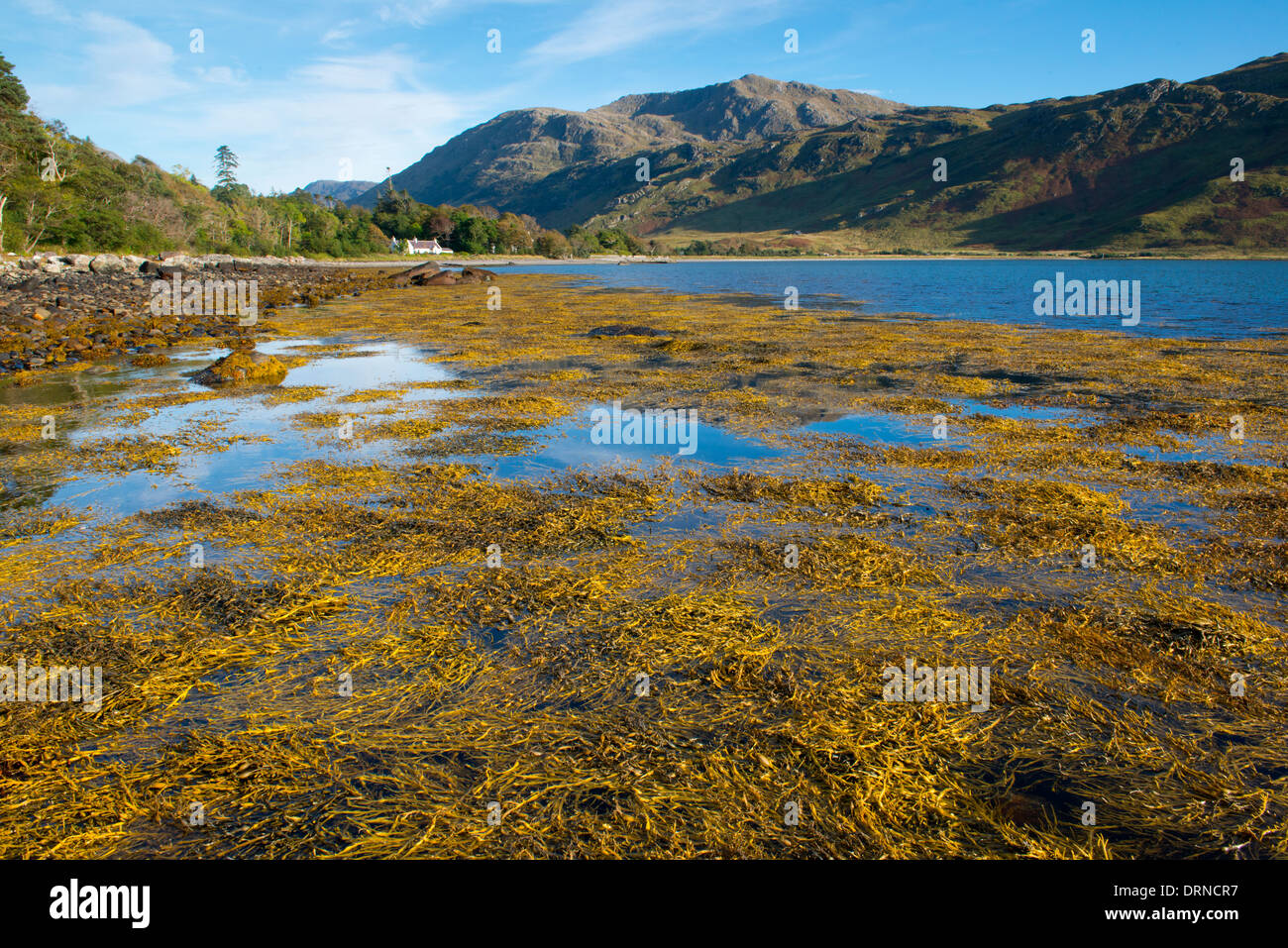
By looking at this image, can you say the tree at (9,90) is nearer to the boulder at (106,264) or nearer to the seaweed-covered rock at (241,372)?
the boulder at (106,264)

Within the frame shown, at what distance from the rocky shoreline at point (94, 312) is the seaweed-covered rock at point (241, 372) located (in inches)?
194

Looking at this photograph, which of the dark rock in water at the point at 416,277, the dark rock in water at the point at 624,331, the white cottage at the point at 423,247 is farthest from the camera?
the white cottage at the point at 423,247

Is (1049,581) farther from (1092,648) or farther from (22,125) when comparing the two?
(22,125)

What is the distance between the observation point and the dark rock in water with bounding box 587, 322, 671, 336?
25719mm

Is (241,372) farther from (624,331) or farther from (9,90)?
(9,90)

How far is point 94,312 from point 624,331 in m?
21.8

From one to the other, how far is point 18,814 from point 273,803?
1.34 m

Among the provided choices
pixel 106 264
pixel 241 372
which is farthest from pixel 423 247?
pixel 241 372

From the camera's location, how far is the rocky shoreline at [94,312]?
19859 millimetres

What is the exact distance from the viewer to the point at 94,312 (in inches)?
1070

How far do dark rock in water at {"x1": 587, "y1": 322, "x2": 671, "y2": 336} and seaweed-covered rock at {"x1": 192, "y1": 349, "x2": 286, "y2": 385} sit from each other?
11.8 meters

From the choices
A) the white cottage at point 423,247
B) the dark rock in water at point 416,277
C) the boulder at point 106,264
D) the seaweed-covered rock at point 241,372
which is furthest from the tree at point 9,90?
the white cottage at point 423,247
